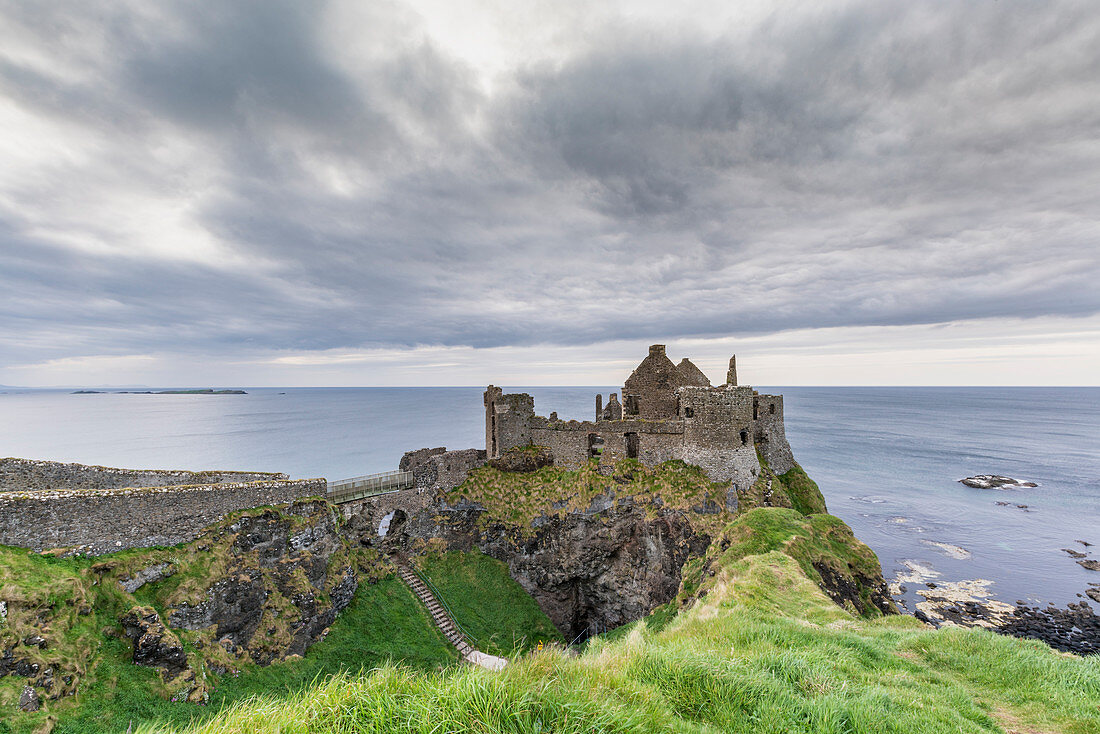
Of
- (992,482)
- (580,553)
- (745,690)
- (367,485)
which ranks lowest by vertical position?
(992,482)

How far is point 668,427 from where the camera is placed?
93.3 feet

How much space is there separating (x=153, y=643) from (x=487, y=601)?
17288 millimetres

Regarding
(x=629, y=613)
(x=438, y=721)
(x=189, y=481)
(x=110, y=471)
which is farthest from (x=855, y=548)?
(x=110, y=471)

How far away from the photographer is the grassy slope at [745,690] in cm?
486

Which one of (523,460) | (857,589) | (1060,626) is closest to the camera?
(857,589)

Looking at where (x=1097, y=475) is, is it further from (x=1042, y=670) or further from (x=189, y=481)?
(x=189, y=481)

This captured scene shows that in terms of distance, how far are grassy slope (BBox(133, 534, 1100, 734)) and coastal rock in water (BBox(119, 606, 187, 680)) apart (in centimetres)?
1355

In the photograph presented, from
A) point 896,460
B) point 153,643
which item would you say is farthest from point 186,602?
point 896,460

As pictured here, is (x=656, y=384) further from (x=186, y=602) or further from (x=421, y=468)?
(x=186, y=602)

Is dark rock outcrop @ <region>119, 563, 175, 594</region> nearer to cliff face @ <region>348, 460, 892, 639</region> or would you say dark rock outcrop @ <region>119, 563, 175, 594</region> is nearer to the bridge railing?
the bridge railing

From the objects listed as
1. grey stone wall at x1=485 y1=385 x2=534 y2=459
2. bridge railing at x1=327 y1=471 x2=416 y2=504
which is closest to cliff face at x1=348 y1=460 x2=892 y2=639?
bridge railing at x1=327 y1=471 x2=416 y2=504

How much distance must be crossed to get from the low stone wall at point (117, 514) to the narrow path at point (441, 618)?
10050 millimetres

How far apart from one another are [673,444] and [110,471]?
96.1 feet

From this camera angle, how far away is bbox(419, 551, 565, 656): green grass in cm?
2602
